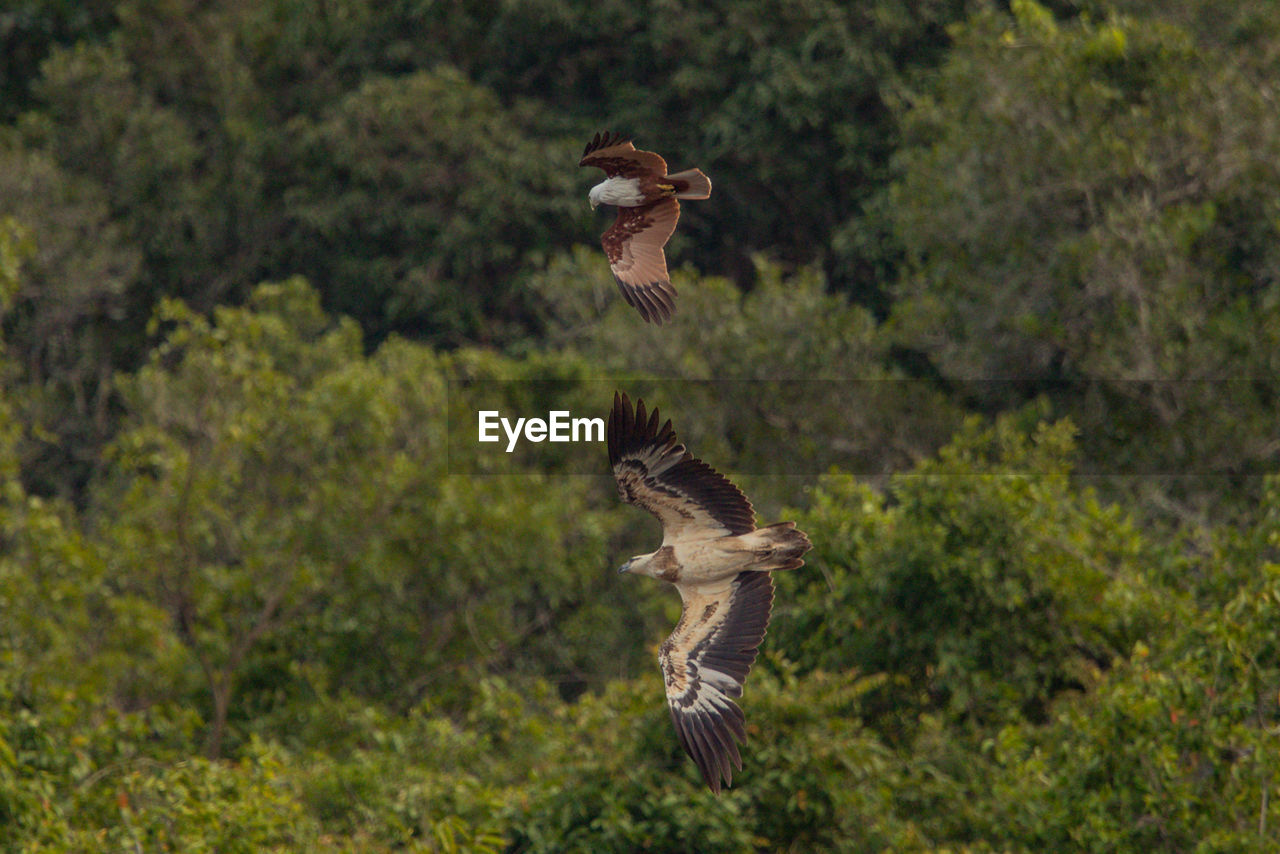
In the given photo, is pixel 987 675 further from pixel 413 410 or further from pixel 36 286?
pixel 36 286

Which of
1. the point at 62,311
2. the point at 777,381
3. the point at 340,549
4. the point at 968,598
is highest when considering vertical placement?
the point at 968,598

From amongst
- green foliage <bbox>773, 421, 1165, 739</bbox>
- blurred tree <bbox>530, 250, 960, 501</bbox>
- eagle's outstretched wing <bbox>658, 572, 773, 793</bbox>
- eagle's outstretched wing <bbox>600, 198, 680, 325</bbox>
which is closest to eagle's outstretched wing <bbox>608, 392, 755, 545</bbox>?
eagle's outstretched wing <bbox>658, 572, 773, 793</bbox>

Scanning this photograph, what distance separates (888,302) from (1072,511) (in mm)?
11273

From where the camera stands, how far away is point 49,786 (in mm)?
Result: 11180

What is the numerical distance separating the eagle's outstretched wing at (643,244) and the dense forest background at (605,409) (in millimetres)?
3262

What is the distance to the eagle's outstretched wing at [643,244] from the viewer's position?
9.02 m

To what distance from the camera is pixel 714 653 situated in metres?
8.61

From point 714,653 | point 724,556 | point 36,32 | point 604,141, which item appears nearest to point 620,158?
point 604,141

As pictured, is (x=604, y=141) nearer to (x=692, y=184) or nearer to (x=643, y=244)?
(x=692, y=184)

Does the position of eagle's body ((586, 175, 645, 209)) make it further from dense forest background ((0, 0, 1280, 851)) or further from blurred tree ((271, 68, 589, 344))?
blurred tree ((271, 68, 589, 344))

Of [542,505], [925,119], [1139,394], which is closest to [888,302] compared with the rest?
[925,119]

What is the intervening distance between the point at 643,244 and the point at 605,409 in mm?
11287

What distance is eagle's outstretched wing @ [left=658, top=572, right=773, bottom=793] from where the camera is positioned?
334 inches

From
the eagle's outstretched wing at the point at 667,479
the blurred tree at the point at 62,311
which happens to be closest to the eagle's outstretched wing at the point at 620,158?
the eagle's outstretched wing at the point at 667,479
